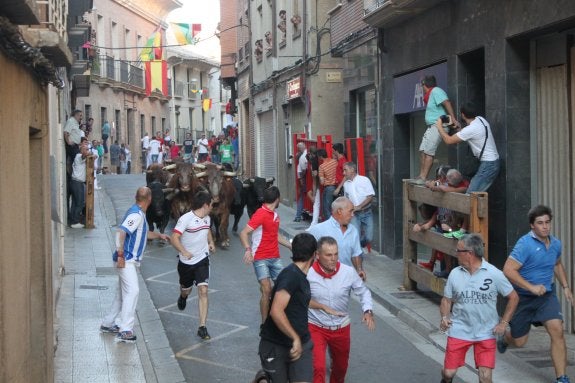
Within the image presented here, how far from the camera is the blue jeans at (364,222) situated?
15812 millimetres

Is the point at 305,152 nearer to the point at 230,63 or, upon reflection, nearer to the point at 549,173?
the point at 549,173

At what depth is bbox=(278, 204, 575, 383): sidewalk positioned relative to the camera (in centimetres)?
961

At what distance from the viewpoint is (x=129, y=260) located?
429 inches

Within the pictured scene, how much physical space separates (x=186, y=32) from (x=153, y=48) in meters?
4.36

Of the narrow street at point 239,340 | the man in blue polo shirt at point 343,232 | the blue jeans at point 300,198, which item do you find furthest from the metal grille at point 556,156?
the blue jeans at point 300,198

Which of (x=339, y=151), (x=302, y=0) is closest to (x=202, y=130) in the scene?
(x=302, y=0)

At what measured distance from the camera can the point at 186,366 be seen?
10.1 metres

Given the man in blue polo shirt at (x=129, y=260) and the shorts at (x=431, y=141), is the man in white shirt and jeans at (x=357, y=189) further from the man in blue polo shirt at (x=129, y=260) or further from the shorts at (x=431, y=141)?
the man in blue polo shirt at (x=129, y=260)

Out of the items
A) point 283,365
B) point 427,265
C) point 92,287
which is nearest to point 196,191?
point 92,287

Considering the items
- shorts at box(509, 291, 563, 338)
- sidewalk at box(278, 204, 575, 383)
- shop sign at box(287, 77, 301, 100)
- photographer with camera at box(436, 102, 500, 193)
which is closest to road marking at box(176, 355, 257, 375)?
sidewalk at box(278, 204, 575, 383)

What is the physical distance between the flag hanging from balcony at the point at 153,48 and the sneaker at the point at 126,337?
99.9 ft

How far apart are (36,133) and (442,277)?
6.18 metres

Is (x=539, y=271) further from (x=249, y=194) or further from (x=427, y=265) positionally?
(x=249, y=194)

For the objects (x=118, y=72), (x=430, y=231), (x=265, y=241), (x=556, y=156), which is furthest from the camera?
(x=118, y=72)
